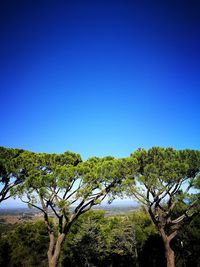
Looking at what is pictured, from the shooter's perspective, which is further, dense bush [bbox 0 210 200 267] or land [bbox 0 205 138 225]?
land [bbox 0 205 138 225]

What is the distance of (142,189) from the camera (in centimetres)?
1223

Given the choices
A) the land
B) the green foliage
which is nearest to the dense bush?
the green foliage

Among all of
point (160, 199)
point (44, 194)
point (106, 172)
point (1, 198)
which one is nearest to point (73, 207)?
point (44, 194)

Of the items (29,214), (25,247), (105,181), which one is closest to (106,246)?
(105,181)

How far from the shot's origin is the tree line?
11734mm

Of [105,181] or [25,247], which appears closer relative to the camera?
[105,181]

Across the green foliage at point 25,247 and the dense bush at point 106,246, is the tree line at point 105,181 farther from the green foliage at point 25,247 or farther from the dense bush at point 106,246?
the green foliage at point 25,247

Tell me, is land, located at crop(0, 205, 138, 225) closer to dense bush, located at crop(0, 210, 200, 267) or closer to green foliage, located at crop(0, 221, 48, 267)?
dense bush, located at crop(0, 210, 200, 267)

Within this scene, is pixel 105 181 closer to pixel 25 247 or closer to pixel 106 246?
pixel 106 246

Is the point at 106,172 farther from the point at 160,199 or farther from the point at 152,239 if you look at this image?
the point at 152,239

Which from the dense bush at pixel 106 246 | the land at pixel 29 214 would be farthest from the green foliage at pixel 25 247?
the land at pixel 29 214

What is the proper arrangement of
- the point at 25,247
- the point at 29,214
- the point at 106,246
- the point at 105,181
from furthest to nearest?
the point at 29,214 < the point at 25,247 < the point at 106,246 < the point at 105,181

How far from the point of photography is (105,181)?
42.3 feet

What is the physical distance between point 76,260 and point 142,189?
25.3ft
